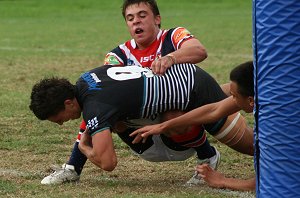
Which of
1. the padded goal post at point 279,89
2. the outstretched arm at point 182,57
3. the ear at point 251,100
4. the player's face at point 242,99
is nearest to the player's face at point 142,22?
the outstretched arm at point 182,57

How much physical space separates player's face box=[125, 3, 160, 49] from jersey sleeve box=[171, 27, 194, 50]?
174 mm

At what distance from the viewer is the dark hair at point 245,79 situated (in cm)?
597

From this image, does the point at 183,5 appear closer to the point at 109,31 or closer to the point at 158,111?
the point at 109,31

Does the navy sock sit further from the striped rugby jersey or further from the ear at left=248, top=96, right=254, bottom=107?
the ear at left=248, top=96, right=254, bottom=107

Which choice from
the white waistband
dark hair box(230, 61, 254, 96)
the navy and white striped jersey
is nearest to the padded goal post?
dark hair box(230, 61, 254, 96)

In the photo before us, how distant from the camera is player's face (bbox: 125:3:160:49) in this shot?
7258 mm

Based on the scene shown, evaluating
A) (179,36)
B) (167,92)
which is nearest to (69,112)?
(167,92)

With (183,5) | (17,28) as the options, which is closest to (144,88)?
(17,28)

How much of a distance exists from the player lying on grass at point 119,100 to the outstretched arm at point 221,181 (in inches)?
14.4

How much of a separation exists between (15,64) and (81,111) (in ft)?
28.8

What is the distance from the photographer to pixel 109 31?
872 inches

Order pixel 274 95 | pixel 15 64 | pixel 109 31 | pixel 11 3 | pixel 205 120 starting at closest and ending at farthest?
1. pixel 274 95
2. pixel 205 120
3. pixel 15 64
4. pixel 109 31
5. pixel 11 3

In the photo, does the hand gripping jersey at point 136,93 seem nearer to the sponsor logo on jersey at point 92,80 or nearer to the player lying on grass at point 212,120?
the sponsor logo on jersey at point 92,80

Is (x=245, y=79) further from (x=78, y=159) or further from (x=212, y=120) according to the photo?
(x=78, y=159)
